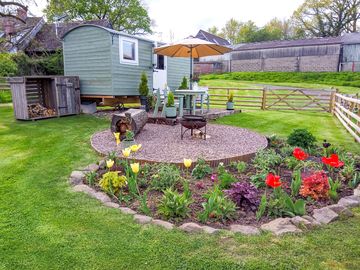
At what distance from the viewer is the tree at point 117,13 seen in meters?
25.6

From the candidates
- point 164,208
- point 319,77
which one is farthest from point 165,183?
point 319,77

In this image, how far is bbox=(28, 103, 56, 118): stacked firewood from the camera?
8.75 meters

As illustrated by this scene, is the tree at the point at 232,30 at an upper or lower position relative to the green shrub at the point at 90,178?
upper

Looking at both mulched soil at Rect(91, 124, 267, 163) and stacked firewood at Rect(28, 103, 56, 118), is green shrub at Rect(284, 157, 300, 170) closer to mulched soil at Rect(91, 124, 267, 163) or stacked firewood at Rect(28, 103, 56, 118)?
mulched soil at Rect(91, 124, 267, 163)

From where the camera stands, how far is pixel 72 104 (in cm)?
924

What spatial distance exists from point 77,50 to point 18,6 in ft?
13.6

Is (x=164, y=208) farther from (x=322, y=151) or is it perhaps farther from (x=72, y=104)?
(x=72, y=104)

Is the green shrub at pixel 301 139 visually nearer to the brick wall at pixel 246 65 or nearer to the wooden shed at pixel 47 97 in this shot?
the wooden shed at pixel 47 97

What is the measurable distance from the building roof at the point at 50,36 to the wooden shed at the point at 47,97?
1216 centimetres

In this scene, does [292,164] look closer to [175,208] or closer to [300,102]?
[175,208]

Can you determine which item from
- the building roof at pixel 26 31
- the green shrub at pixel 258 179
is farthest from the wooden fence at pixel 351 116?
the building roof at pixel 26 31

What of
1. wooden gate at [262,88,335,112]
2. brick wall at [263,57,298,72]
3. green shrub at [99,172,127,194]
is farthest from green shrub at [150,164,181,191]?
brick wall at [263,57,298,72]

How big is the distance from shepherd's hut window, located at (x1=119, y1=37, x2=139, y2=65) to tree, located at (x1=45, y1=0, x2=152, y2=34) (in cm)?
1883

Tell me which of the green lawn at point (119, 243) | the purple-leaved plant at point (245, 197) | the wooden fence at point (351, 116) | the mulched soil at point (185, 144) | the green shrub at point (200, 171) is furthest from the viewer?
the wooden fence at point (351, 116)
